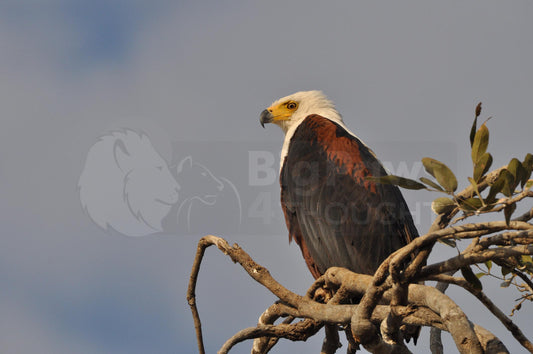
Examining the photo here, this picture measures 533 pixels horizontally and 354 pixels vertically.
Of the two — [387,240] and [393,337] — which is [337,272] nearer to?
[393,337]

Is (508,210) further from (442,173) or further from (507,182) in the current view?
(442,173)

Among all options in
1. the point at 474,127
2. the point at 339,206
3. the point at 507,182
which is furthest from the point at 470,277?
the point at 339,206

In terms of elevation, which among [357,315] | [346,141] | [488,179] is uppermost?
[346,141]

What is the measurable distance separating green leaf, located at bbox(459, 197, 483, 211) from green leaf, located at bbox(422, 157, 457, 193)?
66mm

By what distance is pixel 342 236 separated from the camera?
5.07 m

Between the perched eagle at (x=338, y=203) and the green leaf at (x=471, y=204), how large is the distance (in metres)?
2.47

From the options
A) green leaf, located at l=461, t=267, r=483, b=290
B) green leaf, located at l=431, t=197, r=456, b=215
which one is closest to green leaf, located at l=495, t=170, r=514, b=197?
green leaf, located at l=431, t=197, r=456, b=215

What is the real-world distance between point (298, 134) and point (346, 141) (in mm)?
553

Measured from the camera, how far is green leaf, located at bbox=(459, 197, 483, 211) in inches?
95.0

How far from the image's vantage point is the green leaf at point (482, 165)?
242cm

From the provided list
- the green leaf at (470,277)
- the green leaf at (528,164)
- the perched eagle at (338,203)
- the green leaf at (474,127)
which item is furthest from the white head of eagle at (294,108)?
the green leaf at (528,164)

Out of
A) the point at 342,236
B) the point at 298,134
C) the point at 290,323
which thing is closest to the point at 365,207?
the point at 342,236

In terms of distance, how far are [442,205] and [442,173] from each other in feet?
0.55

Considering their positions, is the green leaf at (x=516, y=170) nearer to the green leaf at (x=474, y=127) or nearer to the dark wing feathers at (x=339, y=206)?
the green leaf at (x=474, y=127)
